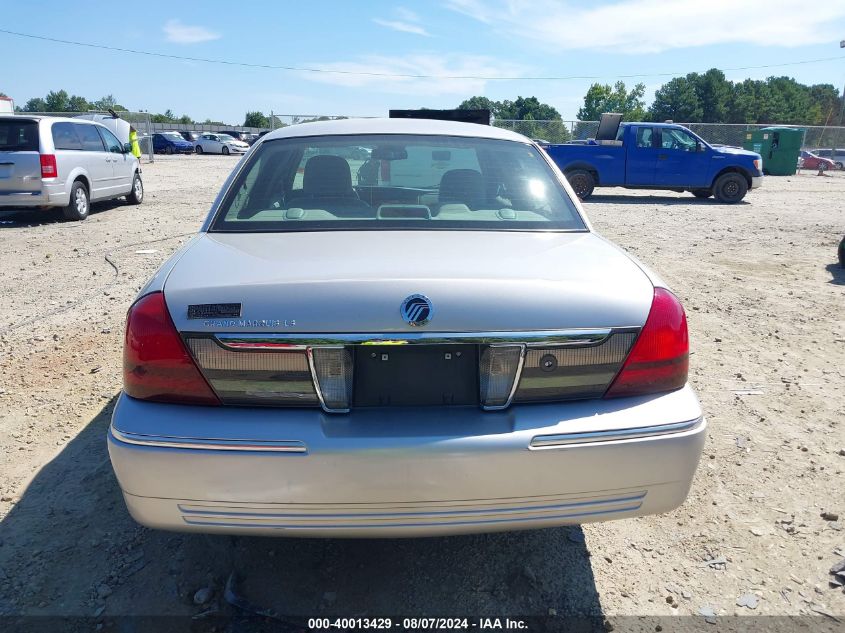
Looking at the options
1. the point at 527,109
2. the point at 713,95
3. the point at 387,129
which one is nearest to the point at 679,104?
the point at 713,95

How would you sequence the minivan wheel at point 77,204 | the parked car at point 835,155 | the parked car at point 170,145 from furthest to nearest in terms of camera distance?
the parked car at point 170,145
the parked car at point 835,155
the minivan wheel at point 77,204

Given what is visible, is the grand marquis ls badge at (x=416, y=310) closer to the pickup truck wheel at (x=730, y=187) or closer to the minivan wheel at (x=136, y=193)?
the minivan wheel at (x=136, y=193)

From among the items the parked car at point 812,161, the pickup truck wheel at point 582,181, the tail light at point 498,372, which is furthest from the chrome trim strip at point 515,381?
the parked car at point 812,161

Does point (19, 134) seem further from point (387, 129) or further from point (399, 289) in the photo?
point (399, 289)

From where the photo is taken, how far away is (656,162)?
16.1 metres

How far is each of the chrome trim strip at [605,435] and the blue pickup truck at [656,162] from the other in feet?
48.3

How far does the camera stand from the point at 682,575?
8.20ft

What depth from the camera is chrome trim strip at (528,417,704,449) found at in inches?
75.5

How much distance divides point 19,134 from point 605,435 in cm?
1139

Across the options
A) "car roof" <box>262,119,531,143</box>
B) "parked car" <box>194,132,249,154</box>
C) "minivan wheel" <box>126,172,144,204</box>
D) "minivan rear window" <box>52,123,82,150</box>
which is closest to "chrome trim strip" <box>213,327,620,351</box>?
"car roof" <box>262,119,531,143</box>

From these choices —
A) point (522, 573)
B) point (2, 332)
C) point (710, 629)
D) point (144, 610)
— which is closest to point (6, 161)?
point (2, 332)

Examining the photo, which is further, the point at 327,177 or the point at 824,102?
the point at 824,102

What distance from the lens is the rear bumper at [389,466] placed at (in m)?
1.87

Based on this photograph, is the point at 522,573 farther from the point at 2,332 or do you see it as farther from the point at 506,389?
the point at 2,332
